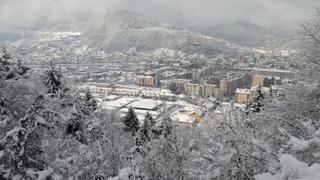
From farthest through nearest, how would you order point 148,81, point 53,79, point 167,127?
1. point 148,81
2. point 53,79
3. point 167,127

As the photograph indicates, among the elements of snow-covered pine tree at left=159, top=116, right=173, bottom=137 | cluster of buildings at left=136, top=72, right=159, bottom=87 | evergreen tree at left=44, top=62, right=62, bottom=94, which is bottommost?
cluster of buildings at left=136, top=72, right=159, bottom=87

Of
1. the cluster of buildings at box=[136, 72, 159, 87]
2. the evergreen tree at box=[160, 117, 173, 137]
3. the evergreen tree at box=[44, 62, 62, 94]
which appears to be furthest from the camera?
the cluster of buildings at box=[136, 72, 159, 87]

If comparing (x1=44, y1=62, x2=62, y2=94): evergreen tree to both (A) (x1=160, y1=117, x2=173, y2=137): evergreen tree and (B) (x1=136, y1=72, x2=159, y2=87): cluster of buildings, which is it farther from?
(B) (x1=136, y1=72, x2=159, y2=87): cluster of buildings

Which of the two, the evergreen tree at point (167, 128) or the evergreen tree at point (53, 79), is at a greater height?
the evergreen tree at point (53, 79)

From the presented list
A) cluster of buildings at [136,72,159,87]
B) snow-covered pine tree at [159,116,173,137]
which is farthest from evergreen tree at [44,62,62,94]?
cluster of buildings at [136,72,159,87]

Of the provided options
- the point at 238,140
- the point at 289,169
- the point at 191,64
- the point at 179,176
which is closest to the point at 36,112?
the point at 179,176

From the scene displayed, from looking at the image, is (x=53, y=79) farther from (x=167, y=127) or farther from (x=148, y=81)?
(x=148, y=81)

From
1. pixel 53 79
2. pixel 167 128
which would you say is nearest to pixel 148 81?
pixel 53 79

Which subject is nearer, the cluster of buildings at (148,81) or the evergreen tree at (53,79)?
the evergreen tree at (53,79)

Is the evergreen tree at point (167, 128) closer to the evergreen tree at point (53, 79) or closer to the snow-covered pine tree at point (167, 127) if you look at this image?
the snow-covered pine tree at point (167, 127)

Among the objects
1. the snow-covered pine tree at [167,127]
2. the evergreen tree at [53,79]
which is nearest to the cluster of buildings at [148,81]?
the evergreen tree at [53,79]

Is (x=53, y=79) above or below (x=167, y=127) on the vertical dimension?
above

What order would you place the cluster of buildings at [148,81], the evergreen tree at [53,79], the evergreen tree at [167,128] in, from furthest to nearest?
the cluster of buildings at [148,81] → the evergreen tree at [53,79] → the evergreen tree at [167,128]
